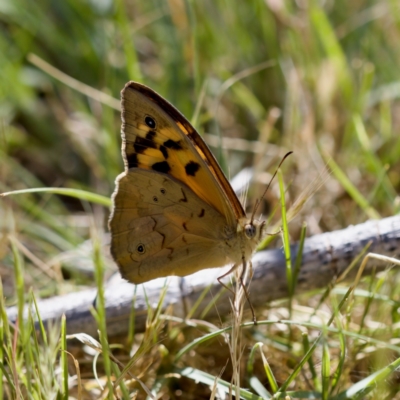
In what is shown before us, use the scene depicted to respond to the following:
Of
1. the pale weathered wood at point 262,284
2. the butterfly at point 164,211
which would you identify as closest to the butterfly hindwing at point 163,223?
the butterfly at point 164,211

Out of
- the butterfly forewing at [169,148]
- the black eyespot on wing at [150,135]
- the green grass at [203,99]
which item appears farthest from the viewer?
the green grass at [203,99]

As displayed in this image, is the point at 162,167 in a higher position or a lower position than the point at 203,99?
lower

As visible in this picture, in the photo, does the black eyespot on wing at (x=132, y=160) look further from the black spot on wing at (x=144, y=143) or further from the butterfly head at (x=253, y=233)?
the butterfly head at (x=253, y=233)

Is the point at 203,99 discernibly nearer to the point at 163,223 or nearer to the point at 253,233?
the point at 163,223

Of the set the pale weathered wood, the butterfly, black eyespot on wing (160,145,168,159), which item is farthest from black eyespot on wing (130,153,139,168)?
the pale weathered wood

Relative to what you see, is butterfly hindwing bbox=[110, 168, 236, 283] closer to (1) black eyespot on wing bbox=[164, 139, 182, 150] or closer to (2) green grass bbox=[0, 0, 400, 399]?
(1) black eyespot on wing bbox=[164, 139, 182, 150]

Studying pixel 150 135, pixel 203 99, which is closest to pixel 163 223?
pixel 150 135
